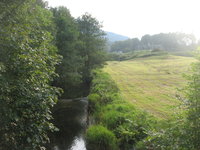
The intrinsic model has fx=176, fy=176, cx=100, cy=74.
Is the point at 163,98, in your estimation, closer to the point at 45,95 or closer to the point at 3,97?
the point at 45,95

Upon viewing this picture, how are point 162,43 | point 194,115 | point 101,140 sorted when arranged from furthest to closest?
point 162,43
point 101,140
point 194,115

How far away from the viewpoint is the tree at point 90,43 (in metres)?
27.5

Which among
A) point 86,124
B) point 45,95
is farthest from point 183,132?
point 86,124

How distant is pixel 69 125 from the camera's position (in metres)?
11.0

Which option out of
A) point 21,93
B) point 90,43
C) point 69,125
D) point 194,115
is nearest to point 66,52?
point 90,43

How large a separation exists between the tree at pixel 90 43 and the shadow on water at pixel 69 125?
11.6 metres

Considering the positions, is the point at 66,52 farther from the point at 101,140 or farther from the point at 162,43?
the point at 162,43

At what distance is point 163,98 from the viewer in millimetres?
15234

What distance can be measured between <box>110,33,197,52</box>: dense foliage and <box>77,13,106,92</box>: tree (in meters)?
81.9

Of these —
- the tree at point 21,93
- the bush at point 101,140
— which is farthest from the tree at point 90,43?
the tree at point 21,93

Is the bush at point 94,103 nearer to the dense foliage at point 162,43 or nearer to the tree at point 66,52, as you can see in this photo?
the tree at point 66,52

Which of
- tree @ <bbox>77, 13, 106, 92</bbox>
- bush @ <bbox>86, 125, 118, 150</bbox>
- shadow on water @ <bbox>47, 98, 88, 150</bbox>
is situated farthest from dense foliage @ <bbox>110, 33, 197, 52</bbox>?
bush @ <bbox>86, 125, 118, 150</bbox>

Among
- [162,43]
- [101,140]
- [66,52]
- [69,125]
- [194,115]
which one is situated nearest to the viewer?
[194,115]

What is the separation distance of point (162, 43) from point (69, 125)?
400 feet
